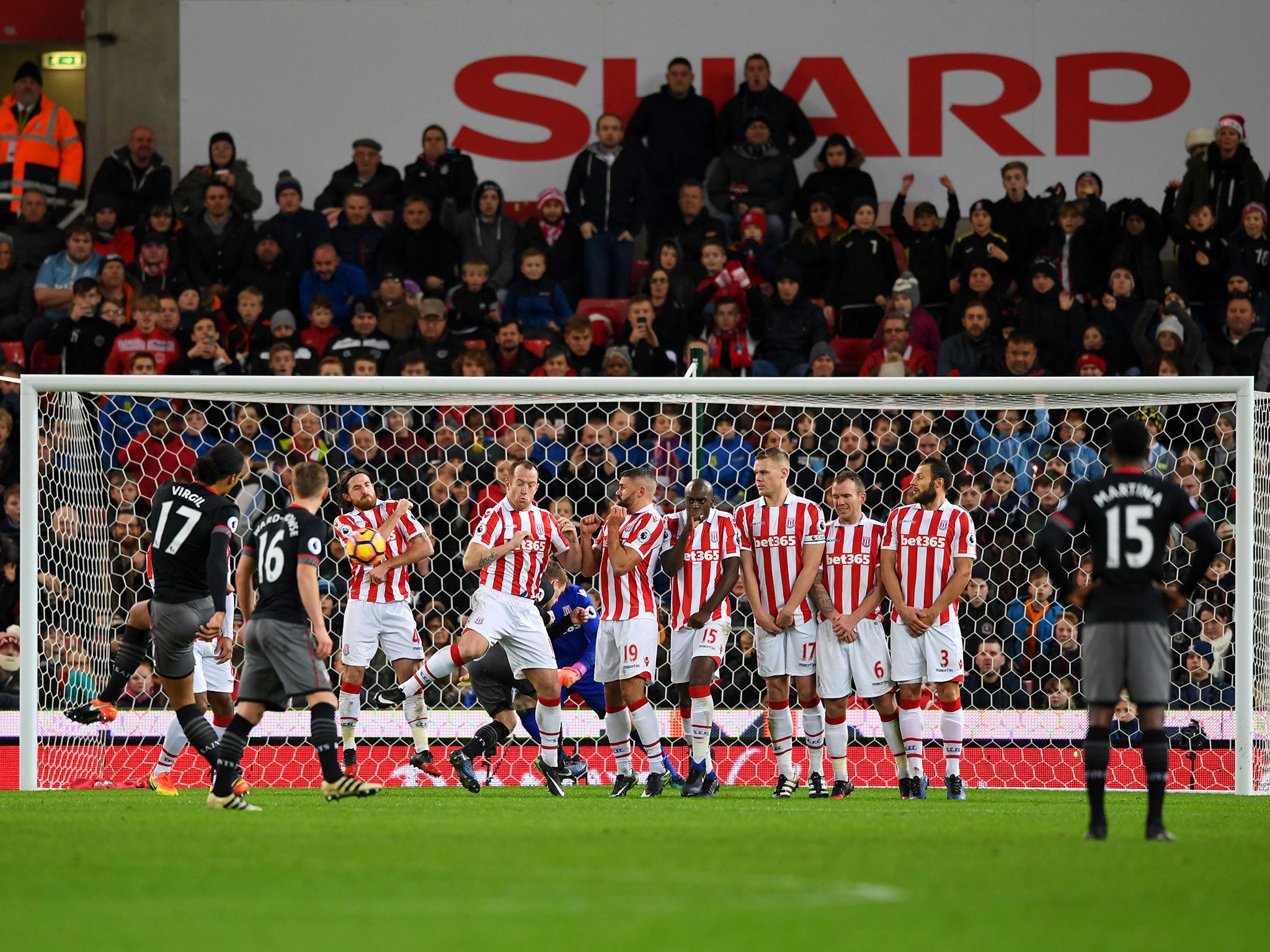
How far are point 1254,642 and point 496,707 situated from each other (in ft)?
19.0

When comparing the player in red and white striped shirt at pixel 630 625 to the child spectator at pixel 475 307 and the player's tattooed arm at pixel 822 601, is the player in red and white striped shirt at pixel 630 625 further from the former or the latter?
the child spectator at pixel 475 307

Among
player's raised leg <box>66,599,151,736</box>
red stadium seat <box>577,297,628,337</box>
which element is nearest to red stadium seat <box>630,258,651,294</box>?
red stadium seat <box>577,297,628,337</box>

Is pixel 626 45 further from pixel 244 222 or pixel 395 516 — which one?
pixel 395 516

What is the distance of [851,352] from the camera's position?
17797 millimetres

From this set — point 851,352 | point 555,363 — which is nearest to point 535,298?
point 555,363

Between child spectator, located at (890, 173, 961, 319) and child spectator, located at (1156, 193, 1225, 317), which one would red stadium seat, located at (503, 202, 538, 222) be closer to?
child spectator, located at (890, 173, 961, 319)

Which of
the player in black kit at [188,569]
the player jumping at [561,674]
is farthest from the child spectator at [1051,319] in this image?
the player in black kit at [188,569]

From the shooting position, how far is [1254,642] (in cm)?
1292

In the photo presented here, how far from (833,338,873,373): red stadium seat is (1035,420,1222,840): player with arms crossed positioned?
378 inches

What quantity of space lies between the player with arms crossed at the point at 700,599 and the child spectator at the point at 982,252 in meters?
6.51

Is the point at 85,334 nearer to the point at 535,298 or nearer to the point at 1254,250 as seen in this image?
the point at 535,298

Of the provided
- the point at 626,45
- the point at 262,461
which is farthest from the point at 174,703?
the point at 626,45

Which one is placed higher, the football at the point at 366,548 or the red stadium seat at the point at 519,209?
the red stadium seat at the point at 519,209

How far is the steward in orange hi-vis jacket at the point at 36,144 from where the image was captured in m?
19.8
